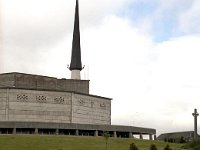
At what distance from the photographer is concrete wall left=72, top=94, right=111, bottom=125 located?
83.6 meters

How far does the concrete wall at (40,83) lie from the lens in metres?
83.2

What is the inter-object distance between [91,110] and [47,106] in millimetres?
8968

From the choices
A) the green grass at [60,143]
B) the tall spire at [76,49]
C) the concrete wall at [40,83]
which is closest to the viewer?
the green grass at [60,143]

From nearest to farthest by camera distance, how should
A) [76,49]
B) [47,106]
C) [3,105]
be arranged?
1. [3,105]
2. [47,106]
3. [76,49]

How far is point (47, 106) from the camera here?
8069cm

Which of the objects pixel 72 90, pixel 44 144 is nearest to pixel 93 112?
pixel 72 90

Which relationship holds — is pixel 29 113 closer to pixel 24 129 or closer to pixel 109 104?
pixel 24 129

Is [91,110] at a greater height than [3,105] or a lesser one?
lesser

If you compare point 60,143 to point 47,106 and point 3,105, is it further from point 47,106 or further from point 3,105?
point 47,106

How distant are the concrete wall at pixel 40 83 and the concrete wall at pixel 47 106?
211cm

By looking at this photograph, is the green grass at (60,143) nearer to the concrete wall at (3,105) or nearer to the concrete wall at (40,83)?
the concrete wall at (3,105)

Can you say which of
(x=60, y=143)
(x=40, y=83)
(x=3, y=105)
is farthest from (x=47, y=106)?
(x=60, y=143)

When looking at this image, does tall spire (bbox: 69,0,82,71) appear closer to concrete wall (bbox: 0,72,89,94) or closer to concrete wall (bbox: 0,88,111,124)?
concrete wall (bbox: 0,72,89,94)

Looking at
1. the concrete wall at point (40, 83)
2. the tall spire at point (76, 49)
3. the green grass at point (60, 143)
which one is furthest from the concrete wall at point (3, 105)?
the tall spire at point (76, 49)
